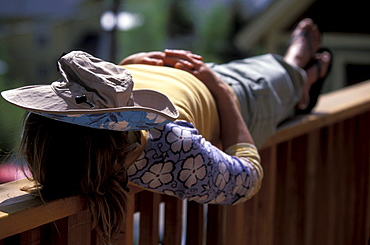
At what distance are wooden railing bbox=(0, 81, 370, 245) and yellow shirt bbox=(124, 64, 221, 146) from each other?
9.9 inches

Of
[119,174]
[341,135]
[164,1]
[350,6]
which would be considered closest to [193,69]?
[119,174]

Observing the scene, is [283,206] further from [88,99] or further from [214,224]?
[88,99]

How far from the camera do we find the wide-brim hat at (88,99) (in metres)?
1.09

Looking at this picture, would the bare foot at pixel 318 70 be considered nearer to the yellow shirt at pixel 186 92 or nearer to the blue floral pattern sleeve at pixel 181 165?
the yellow shirt at pixel 186 92

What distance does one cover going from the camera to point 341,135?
104 inches

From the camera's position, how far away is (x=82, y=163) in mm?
1170

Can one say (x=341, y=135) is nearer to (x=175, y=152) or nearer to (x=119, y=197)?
(x=175, y=152)

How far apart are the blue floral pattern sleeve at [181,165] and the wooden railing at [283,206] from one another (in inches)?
3.3

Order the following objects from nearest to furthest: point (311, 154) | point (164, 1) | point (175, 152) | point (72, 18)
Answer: point (175, 152) < point (311, 154) < point (72, 18) < point (164, 1)

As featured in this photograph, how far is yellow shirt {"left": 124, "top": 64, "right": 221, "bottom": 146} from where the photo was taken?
1.56 metres

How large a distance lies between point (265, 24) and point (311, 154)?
6.98 metres

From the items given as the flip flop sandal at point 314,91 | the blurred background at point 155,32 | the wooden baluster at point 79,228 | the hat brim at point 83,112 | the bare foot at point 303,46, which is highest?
the blurred background at point 155,32

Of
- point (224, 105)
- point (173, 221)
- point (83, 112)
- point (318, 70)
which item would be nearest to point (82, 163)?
point (83, 112)

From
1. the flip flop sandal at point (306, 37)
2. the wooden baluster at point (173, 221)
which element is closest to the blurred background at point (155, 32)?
the wooden baluster at point (173, 221)
